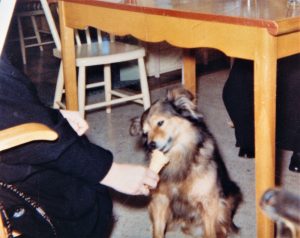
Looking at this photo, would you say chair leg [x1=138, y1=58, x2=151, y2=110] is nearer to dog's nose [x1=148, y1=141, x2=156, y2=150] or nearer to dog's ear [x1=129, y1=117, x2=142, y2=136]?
dog's ear [x1=129, y1=117, x2=142, y2=136]

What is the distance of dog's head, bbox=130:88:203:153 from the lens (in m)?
1.63

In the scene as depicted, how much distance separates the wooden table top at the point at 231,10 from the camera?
125 centimetres

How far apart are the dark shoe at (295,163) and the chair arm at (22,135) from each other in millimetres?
1483

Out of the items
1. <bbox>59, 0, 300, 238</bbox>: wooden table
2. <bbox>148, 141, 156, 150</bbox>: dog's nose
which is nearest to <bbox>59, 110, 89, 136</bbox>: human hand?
<bbox>148, 141, 156, 150</bbox>: dog's nose

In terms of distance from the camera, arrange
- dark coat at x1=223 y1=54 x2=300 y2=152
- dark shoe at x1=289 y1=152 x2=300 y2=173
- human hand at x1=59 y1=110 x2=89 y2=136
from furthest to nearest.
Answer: dark shoe at x1=289 y1=152 x2=300 y2=173 < dark coat at x1=223 y1=54 x2=300 y2=152 < human hand at x1=59 y1=110 x2=89 y2=136

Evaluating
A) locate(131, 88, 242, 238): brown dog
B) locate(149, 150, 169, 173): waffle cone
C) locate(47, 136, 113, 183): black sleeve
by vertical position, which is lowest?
locate(131, 88, 242, 238): brown dog

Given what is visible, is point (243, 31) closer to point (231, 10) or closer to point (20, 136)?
point (231, 10)

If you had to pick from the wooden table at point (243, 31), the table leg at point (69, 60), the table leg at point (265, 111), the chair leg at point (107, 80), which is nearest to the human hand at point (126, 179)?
the table leg at point (265, 111)

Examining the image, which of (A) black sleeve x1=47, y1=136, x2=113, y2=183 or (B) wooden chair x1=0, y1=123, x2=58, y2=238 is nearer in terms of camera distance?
(B) wooden chair x1=0, y1=123, x2=58, y2=238

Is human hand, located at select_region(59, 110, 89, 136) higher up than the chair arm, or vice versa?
the chair arm

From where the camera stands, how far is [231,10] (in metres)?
1.47

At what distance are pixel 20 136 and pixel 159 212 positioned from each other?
33.9 inches

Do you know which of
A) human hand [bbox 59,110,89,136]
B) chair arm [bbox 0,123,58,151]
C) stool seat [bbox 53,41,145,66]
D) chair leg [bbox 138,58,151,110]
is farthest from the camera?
chair leg [bbox 138,58,151,110]

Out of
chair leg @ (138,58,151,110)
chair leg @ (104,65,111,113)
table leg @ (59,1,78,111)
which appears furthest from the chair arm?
chair leg @ (104,65,111,113)
